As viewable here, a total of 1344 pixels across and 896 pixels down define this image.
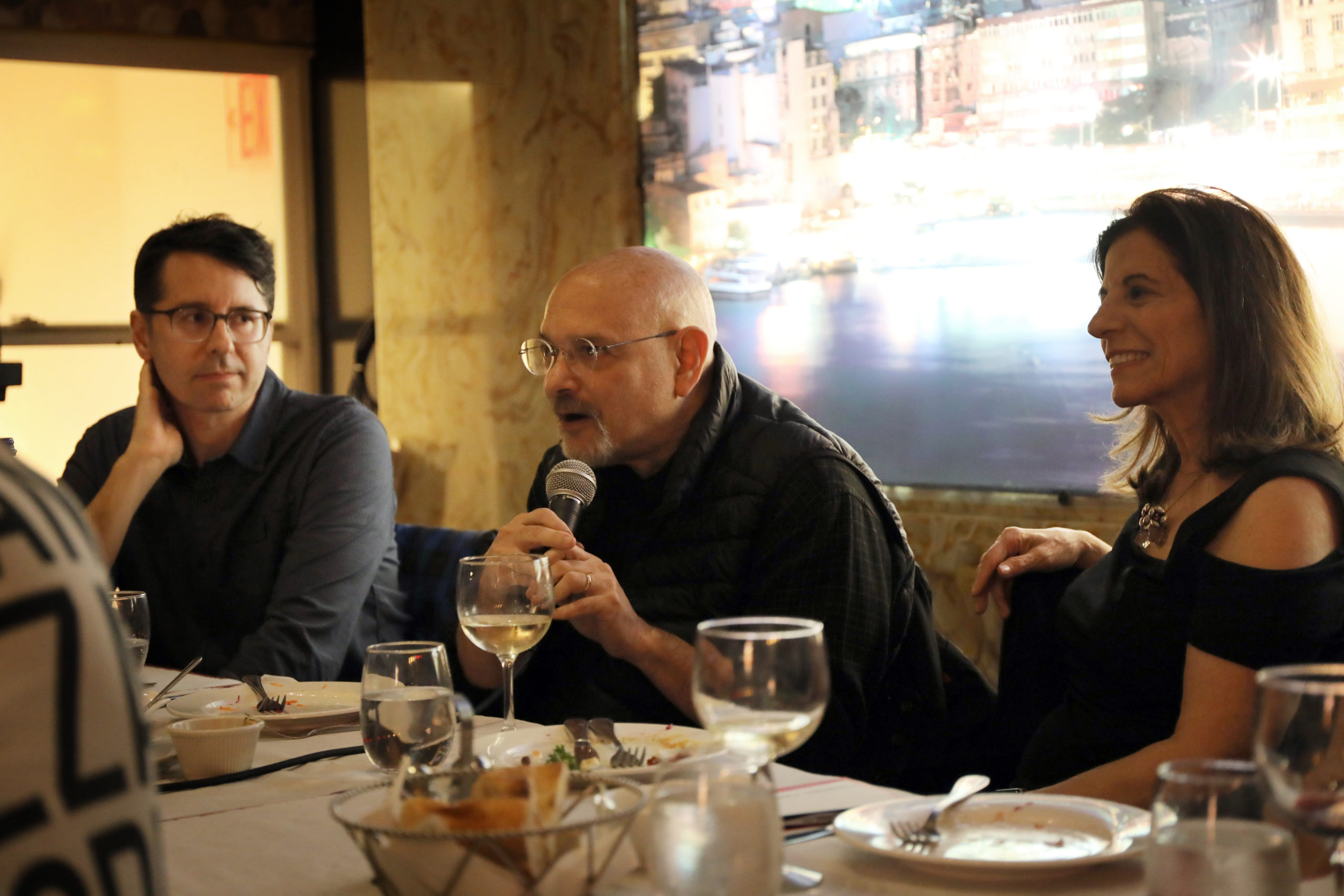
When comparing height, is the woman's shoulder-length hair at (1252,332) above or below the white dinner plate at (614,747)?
above

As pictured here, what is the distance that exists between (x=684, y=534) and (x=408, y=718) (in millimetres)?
931

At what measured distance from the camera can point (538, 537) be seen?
5.79ft

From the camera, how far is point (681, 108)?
4059mm

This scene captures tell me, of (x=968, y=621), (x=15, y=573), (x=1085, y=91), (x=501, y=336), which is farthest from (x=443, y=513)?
(x=15, y=573)

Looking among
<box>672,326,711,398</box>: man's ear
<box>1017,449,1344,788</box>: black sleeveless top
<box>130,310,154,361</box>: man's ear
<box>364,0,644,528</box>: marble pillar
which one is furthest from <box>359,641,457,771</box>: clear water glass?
<box>364,0,644,528</box>: marble pillar

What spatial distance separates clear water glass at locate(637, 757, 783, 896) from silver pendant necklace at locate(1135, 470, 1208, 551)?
3.81 feet

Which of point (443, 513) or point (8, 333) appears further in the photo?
point (8, 333)

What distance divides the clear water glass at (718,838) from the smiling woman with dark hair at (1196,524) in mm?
906

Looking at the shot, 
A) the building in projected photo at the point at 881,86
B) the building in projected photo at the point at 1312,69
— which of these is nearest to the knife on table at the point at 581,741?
the building in projected photo at the point at 1312,69

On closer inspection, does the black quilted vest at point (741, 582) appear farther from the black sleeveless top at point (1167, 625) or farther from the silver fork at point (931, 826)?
the silver fork at point (931, 826)

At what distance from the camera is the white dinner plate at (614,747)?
4.15 feet

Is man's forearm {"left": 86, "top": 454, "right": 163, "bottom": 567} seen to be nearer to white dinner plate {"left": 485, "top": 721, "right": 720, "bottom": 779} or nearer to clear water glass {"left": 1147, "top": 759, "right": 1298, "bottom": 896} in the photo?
white dinner plate {"left": 485, "top": 721, "right": 720, "bottom": 779}

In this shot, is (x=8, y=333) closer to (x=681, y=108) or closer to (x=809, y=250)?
(x=681, y=108)

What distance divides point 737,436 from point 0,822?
166 centimetres
